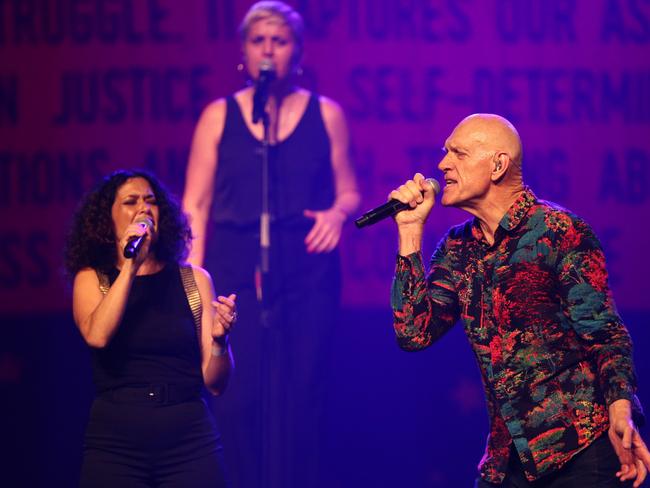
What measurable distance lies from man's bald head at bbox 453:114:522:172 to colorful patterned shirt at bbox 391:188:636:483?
0.41 feet

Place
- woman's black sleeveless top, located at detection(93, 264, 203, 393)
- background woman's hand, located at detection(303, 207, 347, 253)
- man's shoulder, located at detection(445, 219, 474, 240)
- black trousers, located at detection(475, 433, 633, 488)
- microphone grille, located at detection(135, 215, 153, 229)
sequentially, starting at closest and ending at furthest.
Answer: black trousers, located at detection(475, 433, 633, 488) < man's shoulder, located at detection(445, 219, 474, 240) < woman's black sleeveless top, located at detection(93, 264, 203, 393) < microphone grille, located at detection(135, 215, 153, 229) < background woman's hand, located at detection(303, 207, 347, 253)

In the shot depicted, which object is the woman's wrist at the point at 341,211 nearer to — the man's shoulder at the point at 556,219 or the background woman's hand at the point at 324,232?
the background woman's hand at the point at 324,232

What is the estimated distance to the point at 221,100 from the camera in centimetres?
499

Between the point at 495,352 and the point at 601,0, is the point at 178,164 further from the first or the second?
the point at 495,352

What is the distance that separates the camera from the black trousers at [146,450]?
309cm

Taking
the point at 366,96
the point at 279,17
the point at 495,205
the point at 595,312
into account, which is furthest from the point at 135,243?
the point at 366,96

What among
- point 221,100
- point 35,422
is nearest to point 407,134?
point 221,100

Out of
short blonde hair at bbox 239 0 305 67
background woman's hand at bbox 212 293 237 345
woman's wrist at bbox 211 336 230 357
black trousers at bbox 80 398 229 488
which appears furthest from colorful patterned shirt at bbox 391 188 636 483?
short blonde hair at bbox 239 0 305 67

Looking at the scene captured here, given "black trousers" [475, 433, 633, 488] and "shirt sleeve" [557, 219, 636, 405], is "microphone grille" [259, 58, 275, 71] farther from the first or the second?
"black trousers" [475, 433, 633, 488]

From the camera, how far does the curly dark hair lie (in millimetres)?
3443

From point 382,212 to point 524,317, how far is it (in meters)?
0.50

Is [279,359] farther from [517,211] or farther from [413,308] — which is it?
[517,211]

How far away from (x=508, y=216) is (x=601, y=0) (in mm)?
2841

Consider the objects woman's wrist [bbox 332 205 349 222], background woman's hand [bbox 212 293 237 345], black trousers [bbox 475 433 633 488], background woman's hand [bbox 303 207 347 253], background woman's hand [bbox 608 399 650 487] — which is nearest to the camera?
background woman's hand [bbox 608 399 650 487]
